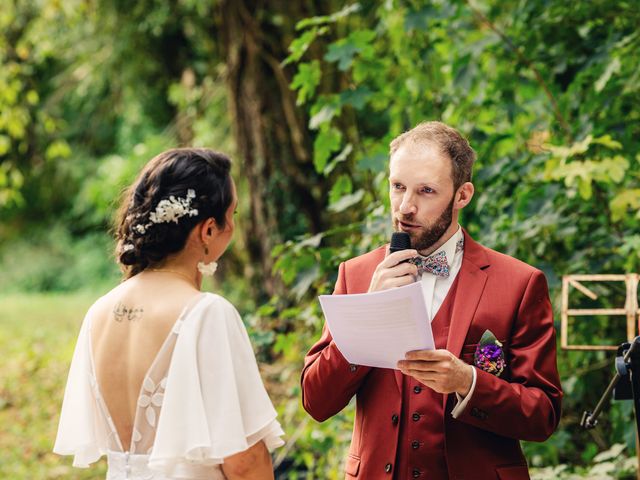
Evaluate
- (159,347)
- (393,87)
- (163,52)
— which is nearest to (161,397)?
(159,347)

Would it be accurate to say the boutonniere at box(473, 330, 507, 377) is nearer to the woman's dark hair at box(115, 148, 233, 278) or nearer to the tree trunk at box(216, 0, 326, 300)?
the woman's dark hair at box(115, 148, 233, 278)

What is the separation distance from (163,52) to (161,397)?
343 inches

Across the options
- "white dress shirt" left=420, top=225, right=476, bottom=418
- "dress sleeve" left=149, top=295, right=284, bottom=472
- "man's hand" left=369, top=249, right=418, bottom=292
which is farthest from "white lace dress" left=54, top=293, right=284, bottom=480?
"white dress shirt" left=420, top=225, right=476, bottom=418

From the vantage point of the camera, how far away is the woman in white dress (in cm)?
Answer: 220

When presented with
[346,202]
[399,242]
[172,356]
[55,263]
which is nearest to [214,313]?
[172,356]

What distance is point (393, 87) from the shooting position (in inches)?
180

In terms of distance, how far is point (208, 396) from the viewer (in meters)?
2.23

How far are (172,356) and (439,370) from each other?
27.6 inches

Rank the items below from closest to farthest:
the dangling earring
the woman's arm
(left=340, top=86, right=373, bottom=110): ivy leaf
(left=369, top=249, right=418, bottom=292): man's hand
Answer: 1. (left=369, top=249, right=418, bottom=292): man's hand
2. the woman's arm
3. the dangling earring
4. (left=340, top=86, right=373, bottom=110): ivy leaf

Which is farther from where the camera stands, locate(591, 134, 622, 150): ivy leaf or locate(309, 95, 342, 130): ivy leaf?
locate(309, 95, 342, 130): ivy leaf

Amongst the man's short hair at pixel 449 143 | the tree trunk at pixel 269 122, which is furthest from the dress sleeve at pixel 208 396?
the tree trunk at pixel 269 122

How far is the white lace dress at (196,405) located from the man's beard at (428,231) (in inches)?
21.4

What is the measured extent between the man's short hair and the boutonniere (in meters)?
0.45

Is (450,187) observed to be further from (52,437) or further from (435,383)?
(52,437)
